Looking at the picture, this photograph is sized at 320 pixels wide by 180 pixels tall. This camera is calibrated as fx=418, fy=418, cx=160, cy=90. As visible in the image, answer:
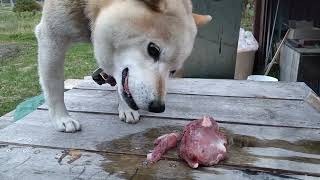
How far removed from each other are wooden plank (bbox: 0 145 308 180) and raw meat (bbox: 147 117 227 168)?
4 centimetres

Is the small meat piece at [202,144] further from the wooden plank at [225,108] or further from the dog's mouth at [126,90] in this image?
the wooden plank at [225,108]

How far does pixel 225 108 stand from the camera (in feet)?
8.25

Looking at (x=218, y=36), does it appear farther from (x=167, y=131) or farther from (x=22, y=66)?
(x=22, y=66)

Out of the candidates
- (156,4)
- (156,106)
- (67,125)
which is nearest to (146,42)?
(156,4)

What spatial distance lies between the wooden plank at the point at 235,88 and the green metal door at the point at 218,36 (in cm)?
32

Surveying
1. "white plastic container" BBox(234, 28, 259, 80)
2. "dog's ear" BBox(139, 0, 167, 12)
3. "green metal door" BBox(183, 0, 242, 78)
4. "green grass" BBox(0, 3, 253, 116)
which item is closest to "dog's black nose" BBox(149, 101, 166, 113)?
"dog's ear" BBox(139, 0, 167, 12)

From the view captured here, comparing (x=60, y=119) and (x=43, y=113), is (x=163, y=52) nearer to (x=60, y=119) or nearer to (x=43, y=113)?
(x=60, y=119)

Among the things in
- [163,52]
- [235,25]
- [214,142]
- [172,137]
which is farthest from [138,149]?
[235,25]

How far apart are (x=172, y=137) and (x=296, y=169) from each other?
561mm

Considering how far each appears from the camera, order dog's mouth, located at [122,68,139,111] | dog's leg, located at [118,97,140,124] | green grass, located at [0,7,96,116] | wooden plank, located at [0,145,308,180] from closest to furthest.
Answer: wooden plank, located at [0,145,308,180] < dog's mouth, located at [122,68,139,111] < dog's leg, located at [118,97,140,124] < green grass, located at [0,7,96,116]

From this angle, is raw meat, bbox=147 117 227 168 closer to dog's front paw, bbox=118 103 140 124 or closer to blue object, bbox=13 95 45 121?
dog's front paw, bbox=118 103 140 124

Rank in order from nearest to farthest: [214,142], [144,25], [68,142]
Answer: [144,25] < [214,142] < [68,142]

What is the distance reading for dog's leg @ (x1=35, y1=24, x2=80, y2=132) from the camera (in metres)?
2.11

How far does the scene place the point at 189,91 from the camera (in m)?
2.88
